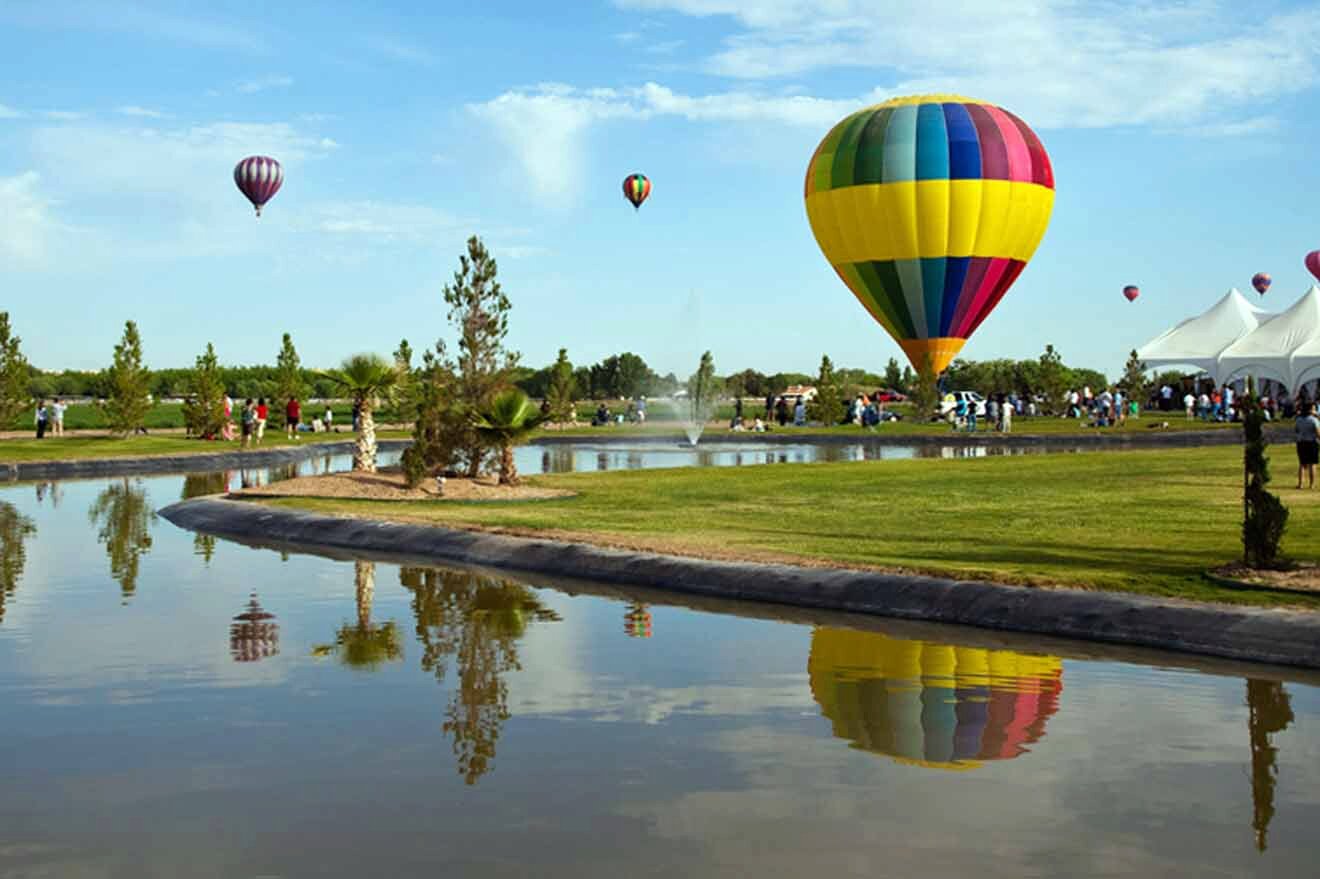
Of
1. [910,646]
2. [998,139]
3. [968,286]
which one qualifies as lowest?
[910,646]

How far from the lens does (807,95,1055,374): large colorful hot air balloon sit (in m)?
50.5

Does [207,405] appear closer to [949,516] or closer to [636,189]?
[636,189]

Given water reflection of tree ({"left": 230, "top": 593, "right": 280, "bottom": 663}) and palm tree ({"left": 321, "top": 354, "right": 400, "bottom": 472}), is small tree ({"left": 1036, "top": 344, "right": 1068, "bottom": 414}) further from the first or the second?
water reflection of tree ({"left": 230, "top": 593, "right": 280, "bottom": 663})

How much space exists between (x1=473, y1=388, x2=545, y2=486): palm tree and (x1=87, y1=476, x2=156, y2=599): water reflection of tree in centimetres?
630

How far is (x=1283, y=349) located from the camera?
70312 millimetres

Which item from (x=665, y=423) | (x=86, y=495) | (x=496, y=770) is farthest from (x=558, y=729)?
Result: (x=665, y=423)

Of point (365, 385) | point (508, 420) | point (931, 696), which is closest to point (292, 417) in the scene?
point (365, 385)

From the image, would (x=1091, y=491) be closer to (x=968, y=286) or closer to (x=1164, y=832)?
(x=1164, y=832)

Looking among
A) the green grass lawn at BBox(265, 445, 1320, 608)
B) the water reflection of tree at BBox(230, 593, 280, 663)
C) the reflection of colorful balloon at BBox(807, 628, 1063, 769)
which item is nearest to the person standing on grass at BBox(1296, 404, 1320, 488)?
the green grass lawn at BBox(265, 445, 1320, 608)

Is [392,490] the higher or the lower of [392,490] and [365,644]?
the higher

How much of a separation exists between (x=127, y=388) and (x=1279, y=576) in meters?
47.5

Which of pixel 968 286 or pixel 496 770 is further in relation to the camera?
pixel 968 286

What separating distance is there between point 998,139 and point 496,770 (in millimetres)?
46839

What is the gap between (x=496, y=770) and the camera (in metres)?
7.99
